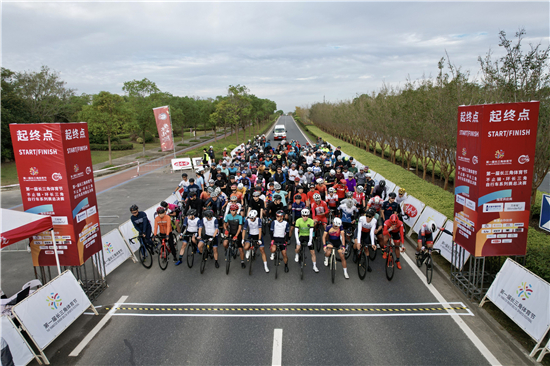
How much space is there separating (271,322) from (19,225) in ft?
18.8

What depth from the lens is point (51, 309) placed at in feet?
23.1

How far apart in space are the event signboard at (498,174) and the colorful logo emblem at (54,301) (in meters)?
9.46

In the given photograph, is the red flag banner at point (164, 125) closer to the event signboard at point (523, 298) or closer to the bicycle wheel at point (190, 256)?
the bicycle wheel at point (190, 256)

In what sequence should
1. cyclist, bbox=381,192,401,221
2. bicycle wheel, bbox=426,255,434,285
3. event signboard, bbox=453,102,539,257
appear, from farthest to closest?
cyclist, bbox=381,192,401,221 → bicycle wheel, bbox=426,255,434,285 → event signboard, bbox=453,102,539,257

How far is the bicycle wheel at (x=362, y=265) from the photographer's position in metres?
9.59

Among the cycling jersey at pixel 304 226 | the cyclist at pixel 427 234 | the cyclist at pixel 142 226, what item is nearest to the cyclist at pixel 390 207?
the cyclist at pixel 427 234

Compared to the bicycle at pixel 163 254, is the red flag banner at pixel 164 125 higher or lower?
higher

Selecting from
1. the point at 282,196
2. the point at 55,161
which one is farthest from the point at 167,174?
the point at 55,161

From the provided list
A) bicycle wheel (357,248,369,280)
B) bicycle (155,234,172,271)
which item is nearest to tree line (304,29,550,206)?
bicycle wheel (357,248,369,280)

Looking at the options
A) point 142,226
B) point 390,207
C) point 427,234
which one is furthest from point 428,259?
point 142,226

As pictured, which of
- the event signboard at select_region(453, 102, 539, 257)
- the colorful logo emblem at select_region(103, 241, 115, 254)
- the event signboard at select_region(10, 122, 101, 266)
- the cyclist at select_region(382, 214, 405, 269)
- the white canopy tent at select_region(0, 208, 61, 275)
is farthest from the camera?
the colorful logo emblem at select_region(103, 241, 115, 254)

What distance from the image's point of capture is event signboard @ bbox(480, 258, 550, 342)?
6.27 meters

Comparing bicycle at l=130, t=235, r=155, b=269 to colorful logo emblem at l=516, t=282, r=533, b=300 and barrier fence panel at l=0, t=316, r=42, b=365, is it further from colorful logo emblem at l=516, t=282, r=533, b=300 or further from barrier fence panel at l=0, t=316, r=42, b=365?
colorful logo emblem at l=516, t=282, r=533, b=300

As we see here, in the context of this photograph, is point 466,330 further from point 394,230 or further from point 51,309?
point 51,309
